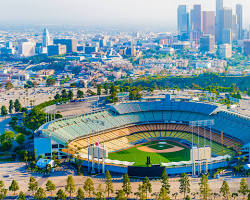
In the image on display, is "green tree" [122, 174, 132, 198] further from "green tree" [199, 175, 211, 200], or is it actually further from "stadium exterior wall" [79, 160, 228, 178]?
"green tree" [199, 175, 211, 200]

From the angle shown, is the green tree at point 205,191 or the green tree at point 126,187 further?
the green tree at point 126,187

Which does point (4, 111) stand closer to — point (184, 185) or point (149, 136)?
point (149, 136)

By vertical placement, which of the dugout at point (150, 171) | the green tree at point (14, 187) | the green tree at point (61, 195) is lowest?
the green tree at point (61, 195)

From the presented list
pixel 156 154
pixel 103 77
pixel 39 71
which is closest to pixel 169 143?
pixel 156 154

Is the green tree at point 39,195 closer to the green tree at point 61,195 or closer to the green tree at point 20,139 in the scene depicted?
the green tree at point 61,195

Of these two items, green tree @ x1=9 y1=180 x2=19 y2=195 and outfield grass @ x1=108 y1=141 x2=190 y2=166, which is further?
outfield grass @ x1=108 y1=141 x2=190 y2=166

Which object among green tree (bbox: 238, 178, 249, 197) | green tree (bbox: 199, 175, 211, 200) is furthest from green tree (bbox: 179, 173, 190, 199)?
green tree (bbox: 238, 178, 249, 197)

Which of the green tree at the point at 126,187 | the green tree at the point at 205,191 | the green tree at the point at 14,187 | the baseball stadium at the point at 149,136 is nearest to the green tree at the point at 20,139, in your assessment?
the baseball stadium at the point at 149,136

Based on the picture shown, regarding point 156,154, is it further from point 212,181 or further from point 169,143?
point 212,181

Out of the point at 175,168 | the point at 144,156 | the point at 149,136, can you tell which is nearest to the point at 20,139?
the point at 144,156
